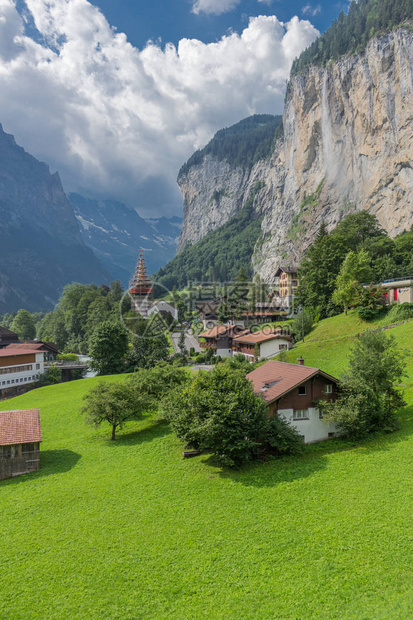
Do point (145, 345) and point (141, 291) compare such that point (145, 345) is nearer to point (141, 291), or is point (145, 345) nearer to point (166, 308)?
point (166, 308)

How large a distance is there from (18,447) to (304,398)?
67.1ft

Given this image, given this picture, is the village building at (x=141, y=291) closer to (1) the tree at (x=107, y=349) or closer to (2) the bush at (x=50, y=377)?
(1) the tree at (x=107, y=349)

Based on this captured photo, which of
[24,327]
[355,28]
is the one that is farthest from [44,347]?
[355,28]

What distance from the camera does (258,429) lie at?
22.4 metres

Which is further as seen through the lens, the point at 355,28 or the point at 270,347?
the point at 355,28

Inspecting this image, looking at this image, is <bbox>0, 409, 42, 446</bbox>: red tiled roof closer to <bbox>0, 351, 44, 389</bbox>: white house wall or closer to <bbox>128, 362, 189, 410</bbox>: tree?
<bbox>128, 362, 189, 410</bbox>: tree

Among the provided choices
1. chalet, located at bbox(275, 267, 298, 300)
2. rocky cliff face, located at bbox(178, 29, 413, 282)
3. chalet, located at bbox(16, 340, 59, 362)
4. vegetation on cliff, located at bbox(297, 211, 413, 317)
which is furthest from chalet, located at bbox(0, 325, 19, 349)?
rocky cliff face, located at bbox(178, 29, 413, 282)

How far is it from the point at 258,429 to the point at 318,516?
280 inches

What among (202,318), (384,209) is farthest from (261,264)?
(202,318)

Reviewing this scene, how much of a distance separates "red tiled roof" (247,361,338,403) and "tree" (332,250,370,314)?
2708 centimetres

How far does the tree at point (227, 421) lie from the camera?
855 inches

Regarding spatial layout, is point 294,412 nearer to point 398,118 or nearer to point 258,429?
point 258,429

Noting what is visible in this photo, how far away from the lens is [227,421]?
72.1ft

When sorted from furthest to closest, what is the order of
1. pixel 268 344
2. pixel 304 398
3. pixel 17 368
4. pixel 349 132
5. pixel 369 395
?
pixel 349 132 < pixel 17 368 < pixel 268 344 < pixel 304 398 < pixel 369 395
